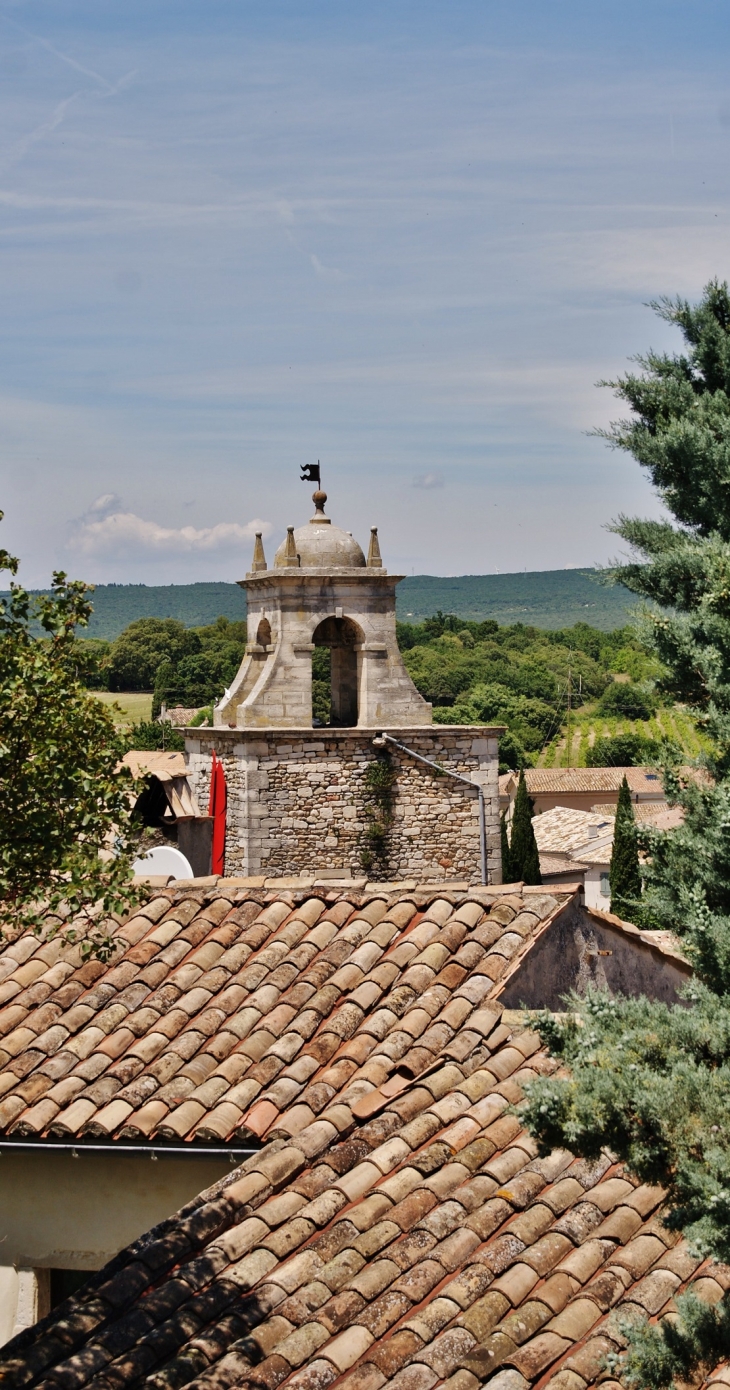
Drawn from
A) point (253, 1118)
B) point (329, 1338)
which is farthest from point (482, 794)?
point (329, 1338)

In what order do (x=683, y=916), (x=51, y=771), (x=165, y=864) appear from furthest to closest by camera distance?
(x=165, y=864) → (x=51, y=771) → (x=683, y=916)

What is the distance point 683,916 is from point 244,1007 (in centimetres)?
305

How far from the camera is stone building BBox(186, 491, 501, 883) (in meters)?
18.0

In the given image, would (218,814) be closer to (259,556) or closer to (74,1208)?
(259,556)

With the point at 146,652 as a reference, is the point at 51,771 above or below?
below

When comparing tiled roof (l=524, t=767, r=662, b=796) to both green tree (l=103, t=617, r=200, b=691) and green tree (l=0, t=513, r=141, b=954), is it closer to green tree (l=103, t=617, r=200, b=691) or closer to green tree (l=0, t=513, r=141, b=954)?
green tree (l=103, t=617, r=200, b=691)

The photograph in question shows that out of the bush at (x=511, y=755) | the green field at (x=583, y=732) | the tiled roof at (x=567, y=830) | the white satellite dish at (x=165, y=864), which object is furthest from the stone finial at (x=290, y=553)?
the bush at (x=511, y=755)

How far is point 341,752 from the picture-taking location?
18.2 metres

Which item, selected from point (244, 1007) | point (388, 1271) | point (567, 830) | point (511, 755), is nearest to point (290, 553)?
point (244, 1007)

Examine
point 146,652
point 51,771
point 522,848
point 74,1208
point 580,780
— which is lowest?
point 522,848

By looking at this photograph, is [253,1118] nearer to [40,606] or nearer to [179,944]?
[179,944]

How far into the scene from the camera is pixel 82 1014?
292 inches

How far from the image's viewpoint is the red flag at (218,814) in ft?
60.0

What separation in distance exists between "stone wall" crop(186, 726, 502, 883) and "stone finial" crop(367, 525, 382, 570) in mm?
2215
